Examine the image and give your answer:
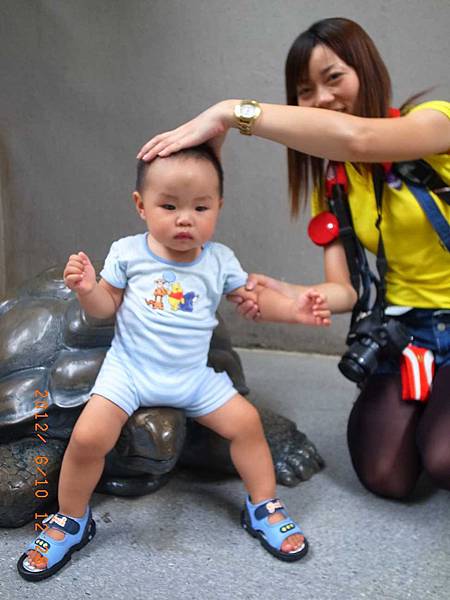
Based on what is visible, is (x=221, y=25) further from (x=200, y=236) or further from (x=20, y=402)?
(x=20, y=402)

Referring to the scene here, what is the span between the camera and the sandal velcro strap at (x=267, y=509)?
54.5 inches

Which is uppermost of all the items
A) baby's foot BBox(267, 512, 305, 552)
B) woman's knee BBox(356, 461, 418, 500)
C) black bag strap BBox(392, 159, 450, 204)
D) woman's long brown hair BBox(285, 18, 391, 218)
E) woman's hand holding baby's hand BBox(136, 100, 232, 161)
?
woman's long brown hair BBox(285, 18, 391, 218)

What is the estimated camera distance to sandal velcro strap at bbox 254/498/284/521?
1.38m

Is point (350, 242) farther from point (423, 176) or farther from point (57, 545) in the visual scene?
point (57, 545)

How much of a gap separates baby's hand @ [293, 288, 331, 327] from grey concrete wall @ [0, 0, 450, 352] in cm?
139

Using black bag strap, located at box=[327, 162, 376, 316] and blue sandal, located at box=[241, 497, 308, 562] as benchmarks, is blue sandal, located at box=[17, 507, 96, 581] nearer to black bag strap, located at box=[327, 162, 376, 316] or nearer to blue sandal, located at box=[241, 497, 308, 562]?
blue sandal, located at box=[241, 497, 308, 562]

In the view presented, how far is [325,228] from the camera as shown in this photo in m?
1.64

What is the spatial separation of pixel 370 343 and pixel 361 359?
0.18ft

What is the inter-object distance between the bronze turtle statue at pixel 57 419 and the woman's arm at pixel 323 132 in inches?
19.2

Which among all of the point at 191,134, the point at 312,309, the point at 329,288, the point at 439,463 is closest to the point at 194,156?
the point at 191,134

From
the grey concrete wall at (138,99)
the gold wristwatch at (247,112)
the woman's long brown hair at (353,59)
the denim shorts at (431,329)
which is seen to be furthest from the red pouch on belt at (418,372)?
the grey concrete wall at (138,99)

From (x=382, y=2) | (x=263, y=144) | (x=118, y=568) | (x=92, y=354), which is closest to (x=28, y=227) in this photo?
(x=263, y=144)

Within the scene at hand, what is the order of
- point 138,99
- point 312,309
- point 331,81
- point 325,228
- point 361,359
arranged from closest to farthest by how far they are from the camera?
point 312,309 < point 331,81 < point 361,359 < point 325,228 < point 138,99

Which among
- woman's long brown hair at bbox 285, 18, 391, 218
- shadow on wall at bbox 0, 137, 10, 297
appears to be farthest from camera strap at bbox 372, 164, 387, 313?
shadow on wall at bbox 0, 137, 10, 297
